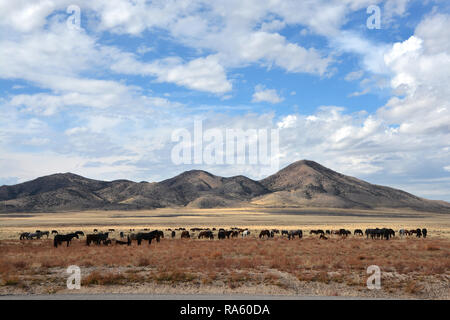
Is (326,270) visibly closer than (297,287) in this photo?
No

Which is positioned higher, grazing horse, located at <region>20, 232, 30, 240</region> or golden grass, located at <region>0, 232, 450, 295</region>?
golden grass, located at <region>0, 232, 450, 295</region>

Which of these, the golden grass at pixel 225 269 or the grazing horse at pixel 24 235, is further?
the grazing horse at pixel 24 235

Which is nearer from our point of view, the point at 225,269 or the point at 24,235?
the point at 225,269

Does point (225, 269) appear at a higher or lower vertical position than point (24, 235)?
higher

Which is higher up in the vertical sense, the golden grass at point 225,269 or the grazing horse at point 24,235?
the golden grass at point 225,269

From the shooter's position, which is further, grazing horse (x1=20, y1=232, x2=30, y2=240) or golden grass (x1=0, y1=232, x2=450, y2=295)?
grazing horse (x1=20, y1=232, x2=30, y2=240)

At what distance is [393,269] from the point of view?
781 inches
